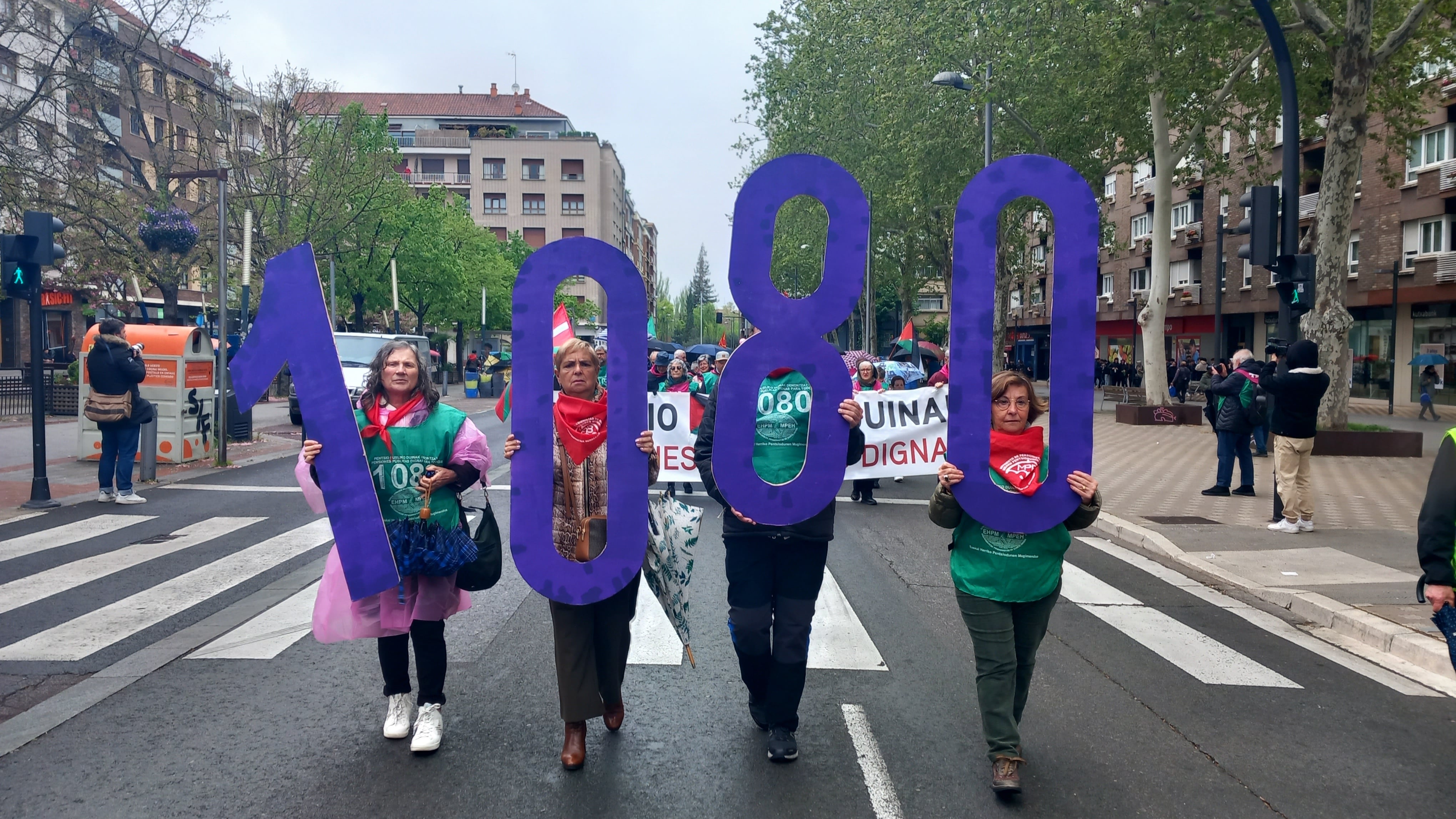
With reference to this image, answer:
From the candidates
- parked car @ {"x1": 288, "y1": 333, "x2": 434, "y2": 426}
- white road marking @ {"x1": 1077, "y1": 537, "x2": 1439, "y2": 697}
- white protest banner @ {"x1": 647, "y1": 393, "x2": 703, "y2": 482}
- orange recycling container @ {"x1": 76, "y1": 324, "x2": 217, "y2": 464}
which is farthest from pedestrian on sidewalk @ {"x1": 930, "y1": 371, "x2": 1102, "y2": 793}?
parked car @ {"x1": 288, "y1": 333, "x2": 434, "y2": 426}


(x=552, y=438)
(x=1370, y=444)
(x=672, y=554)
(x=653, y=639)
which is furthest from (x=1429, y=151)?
A: (x=552, y=438)

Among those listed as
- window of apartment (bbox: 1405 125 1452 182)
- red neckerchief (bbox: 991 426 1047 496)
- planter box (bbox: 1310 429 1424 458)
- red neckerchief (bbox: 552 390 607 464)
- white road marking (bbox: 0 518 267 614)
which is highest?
window of apartment (bbox: 1405 125 1452 182)

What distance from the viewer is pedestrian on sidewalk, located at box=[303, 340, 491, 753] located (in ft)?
13.8

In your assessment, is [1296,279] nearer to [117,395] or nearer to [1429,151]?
[117,395]

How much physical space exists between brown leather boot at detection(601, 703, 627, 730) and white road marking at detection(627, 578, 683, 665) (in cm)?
78

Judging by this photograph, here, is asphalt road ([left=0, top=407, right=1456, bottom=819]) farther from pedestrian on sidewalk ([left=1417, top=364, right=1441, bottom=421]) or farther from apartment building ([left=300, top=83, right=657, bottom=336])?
apartment building ([left=300, top=83, right=657, bottom=336])

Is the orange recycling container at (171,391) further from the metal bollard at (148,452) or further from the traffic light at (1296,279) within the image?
the traffic light at (1296,279)

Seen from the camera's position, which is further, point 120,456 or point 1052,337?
point 120,456

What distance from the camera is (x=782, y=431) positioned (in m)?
4.31

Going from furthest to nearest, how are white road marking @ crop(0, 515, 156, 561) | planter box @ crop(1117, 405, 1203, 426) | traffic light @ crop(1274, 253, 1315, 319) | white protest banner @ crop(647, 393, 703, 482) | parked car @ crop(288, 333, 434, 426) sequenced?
planter box @ crop(1117, 405, 1203, 426), parked car @ crop(288, 333, 434, 426), white protest banner @ crop(647, 393, 703, 482), traffic light @ crop(1274, 253, 1315, 319), white road marking @ crop(0, 515, 156, 561)

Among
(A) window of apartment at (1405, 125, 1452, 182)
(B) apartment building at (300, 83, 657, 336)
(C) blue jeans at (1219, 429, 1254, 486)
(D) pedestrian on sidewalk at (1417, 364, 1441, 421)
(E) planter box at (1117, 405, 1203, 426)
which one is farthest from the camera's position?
(B) apartment building at (300, 83, 657, 336)

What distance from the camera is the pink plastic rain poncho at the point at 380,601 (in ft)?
13.9

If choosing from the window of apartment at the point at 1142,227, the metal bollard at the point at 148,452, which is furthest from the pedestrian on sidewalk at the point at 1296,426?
the window of apartment at the point at 1142,227

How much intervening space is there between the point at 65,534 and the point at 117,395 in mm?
1961
